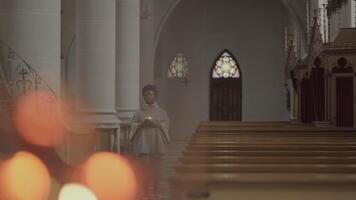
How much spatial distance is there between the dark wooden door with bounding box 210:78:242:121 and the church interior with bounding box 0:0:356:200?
53 millimetres

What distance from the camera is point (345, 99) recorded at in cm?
1712

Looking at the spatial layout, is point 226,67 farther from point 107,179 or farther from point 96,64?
point 107,179

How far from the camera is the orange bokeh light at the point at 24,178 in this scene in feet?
23.5

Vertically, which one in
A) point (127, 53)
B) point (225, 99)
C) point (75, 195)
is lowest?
point (75, 195)

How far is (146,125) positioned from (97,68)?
3845mm

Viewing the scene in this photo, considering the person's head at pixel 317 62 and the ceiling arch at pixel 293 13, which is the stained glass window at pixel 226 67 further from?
the person's head at pixel 317 62

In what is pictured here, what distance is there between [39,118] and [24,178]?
1627mm

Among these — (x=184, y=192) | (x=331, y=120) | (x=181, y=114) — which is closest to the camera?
(x=184, y=192)

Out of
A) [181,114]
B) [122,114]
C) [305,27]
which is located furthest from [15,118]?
[181,114]

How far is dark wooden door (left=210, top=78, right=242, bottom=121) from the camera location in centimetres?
3434

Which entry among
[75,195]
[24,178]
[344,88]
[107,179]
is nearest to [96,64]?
[107,179]

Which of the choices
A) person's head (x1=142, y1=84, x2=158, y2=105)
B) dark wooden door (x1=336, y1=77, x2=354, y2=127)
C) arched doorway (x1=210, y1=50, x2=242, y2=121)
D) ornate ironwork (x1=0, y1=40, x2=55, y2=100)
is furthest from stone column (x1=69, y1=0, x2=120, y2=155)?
arched doorway (x1=210, y1=50, x2=242, y2=121)

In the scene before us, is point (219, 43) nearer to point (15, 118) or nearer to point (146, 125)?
point (146, 125)

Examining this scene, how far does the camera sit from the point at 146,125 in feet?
35.9
